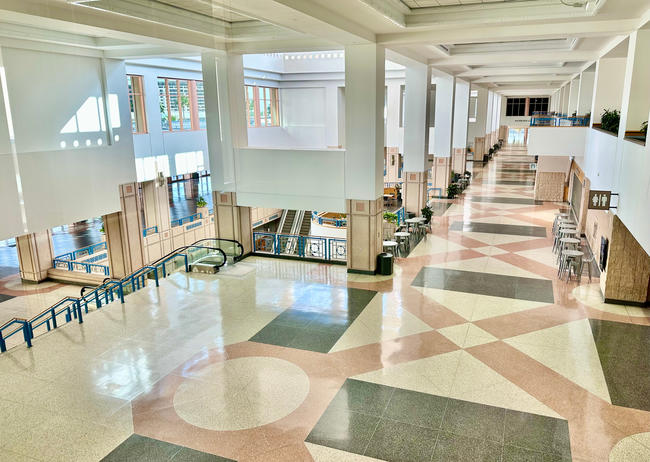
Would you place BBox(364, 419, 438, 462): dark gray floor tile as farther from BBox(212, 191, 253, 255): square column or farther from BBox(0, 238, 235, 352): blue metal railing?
BBox(212, 191, 253, 255): square column

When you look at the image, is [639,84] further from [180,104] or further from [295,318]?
[180,104]

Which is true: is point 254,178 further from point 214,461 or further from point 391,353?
point 214,461

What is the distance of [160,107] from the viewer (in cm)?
1786

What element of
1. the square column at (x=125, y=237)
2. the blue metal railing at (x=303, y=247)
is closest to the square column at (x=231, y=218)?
the blue metal railing at (x=303, y=247)

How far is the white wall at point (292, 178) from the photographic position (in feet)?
43.6

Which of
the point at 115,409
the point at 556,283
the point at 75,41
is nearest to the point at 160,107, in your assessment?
the point at 75,41

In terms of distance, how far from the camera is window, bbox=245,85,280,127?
76.2 feet

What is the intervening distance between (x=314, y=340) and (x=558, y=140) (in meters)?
12.2

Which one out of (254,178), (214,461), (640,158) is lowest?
(214,461)

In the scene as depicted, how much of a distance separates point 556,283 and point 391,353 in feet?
19.0

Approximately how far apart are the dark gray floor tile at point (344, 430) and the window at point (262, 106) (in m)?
17.7

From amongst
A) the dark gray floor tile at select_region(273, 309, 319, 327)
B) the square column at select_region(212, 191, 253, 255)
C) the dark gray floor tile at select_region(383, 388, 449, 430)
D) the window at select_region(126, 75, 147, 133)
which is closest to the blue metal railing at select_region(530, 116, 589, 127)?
the square column at select_region(212, 191, 253, 255)

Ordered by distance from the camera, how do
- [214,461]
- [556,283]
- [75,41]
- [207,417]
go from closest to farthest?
[214,461], [207,417], [75,41], [556,283]

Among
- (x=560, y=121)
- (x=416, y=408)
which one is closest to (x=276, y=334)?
(x=416, y=408)
